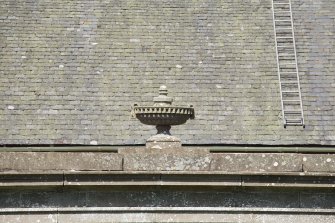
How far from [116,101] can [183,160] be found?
43.7ft

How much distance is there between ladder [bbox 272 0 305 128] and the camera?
997 inches

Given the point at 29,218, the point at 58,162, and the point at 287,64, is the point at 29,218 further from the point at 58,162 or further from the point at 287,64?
the point at 287,64

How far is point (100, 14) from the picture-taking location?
28219mm

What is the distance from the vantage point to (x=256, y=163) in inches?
487

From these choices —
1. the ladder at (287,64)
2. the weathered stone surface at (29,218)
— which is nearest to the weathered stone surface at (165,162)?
the weathered stone surface at (29,218)

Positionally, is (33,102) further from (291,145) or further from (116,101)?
(291,145)

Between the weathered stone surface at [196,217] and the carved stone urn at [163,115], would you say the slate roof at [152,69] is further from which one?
the weathered stone surface at [196,217]

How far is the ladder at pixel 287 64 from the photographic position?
83.1ft

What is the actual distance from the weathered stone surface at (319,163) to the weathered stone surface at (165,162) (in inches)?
45.7

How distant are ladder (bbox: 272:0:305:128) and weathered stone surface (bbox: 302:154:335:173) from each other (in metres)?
12.6

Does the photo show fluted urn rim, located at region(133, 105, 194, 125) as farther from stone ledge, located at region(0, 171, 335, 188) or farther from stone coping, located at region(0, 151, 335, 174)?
stone ledge, located at region(0, 171, 335, 188)

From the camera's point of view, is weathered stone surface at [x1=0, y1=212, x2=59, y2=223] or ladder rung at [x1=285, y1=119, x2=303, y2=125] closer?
weathered stone surface at [x1=0, y1=212, x2=59, y2=223]

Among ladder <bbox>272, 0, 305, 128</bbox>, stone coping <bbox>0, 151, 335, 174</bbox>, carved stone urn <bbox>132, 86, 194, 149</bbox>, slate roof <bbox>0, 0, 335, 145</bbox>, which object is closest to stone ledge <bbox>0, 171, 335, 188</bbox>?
stone coping <bbox>0, 151, 335, 174</bbox>

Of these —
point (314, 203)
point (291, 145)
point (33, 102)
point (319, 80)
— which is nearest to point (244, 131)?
point (291, 145)
